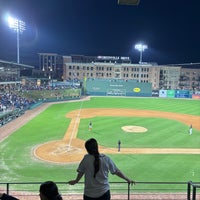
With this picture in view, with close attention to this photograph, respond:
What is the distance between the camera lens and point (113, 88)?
3059 inches

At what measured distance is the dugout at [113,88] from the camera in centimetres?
7744

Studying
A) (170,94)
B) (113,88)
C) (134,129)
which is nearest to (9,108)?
(134,129)

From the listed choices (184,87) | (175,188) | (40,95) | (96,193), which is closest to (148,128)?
(175,188)

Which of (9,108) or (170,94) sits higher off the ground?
(170,94)

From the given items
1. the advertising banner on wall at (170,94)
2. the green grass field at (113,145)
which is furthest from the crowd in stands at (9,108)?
the advertising banner on wall at (170,94)

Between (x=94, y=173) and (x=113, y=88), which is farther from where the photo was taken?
(x=113, y=88)

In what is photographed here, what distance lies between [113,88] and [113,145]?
2100 inches

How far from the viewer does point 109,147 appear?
24266mm

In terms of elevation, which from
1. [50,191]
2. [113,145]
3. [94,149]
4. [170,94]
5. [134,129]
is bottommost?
[113,145]

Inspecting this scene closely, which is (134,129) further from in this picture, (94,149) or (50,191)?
(50,191)

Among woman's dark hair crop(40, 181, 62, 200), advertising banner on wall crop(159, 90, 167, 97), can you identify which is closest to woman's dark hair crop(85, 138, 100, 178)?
woman's dark hair crop(40, 181, 62, 200)

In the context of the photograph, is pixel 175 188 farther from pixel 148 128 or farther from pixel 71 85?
pixel 71 85

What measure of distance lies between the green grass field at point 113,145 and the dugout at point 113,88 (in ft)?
121

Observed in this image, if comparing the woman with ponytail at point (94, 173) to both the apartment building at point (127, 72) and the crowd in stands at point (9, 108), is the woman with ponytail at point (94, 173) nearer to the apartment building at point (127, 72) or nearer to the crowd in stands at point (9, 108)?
the crowd in stands at point (9, 108)
